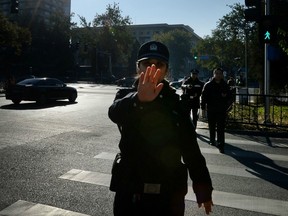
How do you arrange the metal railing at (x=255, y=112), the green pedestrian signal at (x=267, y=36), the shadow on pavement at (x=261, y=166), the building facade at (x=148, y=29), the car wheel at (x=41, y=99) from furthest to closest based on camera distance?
the building facade at (x=148, y=29) → the car wheel at (x=41, y=99) → the metal railing at (x=255, y=112) → the green pedestrian signal at (x=267, y=36) → the shadow on pavement at (x=261, y=166)

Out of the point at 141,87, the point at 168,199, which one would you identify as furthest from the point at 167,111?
the point at 168,199

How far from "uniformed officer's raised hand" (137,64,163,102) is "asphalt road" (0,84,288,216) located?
2.56 m

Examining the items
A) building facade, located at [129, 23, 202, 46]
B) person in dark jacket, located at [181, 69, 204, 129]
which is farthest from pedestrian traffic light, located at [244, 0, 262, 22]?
building facade, located at [129, 23, 202, 46]

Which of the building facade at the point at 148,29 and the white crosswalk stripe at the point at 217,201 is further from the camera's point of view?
the building facade at the point at 148,29

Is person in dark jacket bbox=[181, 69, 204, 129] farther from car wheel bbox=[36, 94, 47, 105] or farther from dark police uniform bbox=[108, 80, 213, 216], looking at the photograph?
car wheel bbox=[36, 94, 47, 105]

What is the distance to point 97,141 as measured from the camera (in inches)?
348

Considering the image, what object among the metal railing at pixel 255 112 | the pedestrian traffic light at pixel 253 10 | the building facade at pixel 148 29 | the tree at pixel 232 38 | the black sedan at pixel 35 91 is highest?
the building facade at pixel 148 29

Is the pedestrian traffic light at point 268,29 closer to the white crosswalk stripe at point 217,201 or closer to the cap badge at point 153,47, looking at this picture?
the white crosswalk stripe at point 217,201

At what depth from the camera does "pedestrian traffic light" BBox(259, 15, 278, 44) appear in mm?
11461

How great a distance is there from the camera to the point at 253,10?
11.2 metres

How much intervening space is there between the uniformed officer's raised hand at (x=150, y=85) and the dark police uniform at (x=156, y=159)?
0.13 m

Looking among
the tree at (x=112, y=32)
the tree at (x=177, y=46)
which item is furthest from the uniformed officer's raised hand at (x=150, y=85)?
the tree at (x=177, y=46)

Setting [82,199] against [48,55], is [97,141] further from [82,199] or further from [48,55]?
[48,55]

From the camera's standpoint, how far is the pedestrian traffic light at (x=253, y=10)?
36.4ft
